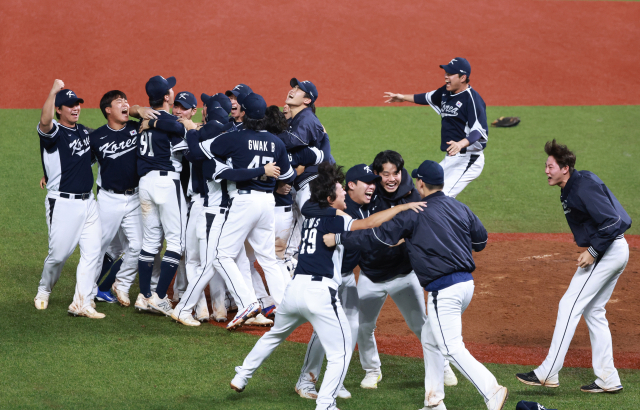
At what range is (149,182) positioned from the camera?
6.22 m

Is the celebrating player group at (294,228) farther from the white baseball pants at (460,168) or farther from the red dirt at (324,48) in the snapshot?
the red dirt at (324,48)

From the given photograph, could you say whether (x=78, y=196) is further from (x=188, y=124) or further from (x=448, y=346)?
(x=448, y=346)

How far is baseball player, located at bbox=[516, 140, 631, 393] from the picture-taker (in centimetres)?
475

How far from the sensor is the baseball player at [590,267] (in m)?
4.75

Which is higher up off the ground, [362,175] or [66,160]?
[362,175]

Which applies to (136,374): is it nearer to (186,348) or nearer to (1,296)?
(186,348)

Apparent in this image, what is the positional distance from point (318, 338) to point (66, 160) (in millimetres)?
3001

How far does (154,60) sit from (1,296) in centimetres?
1063

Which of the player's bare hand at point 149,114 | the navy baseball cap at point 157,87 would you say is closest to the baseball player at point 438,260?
the player's bare hand at point 149,114

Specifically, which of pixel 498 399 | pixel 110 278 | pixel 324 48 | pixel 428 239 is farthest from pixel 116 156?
pixel 324 48

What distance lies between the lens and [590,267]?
4883 mm

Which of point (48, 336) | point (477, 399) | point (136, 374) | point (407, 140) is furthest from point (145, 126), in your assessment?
point (407, 140)

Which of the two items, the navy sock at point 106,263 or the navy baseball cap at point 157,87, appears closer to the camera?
the navy baseball cap at point 157,87

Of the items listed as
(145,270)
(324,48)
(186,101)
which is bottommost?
(145,270)
